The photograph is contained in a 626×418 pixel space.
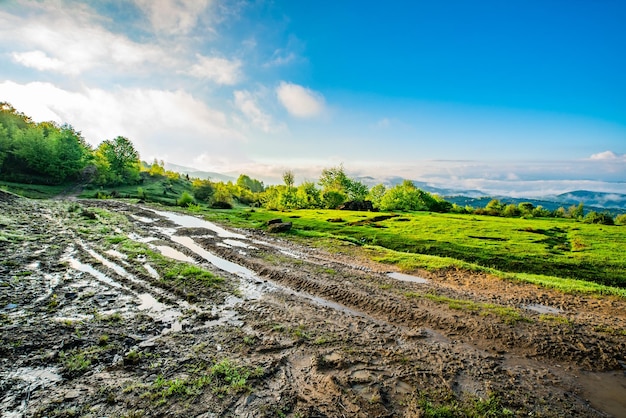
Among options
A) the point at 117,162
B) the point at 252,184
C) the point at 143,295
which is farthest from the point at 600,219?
the point at 252,184

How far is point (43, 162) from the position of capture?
235ft

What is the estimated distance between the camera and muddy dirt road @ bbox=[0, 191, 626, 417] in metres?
6.21

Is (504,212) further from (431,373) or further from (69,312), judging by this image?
(69,312)

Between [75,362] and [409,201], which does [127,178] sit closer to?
[409,201]

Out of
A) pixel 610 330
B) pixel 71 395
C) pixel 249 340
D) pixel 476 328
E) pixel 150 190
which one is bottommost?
pixel 610 330

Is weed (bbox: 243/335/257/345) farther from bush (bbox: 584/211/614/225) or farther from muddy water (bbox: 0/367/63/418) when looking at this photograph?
bush (bbox: 584/211/614/225)

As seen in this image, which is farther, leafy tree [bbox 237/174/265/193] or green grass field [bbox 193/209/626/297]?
leafy tree [bbox 237/174/265/193]

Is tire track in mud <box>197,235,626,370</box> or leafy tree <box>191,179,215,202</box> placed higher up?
leafy tree <box>191,179,215,202</box>

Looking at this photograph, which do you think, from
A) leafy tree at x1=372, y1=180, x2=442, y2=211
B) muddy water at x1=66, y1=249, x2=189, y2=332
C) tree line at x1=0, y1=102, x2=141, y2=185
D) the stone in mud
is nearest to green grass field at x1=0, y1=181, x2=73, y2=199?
tree line at x1=0, y1=102, x2=141, y2=185

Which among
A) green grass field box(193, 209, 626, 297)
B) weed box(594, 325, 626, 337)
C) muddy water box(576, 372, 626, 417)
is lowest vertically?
green grass field box(193, 209, 626, 297)

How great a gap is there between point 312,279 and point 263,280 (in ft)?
8.84

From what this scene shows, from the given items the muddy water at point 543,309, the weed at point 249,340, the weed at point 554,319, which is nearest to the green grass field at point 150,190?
the weed at point 249,340

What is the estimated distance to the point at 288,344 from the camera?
8.53 m

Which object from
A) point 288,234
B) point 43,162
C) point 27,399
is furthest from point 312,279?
point 43,162
